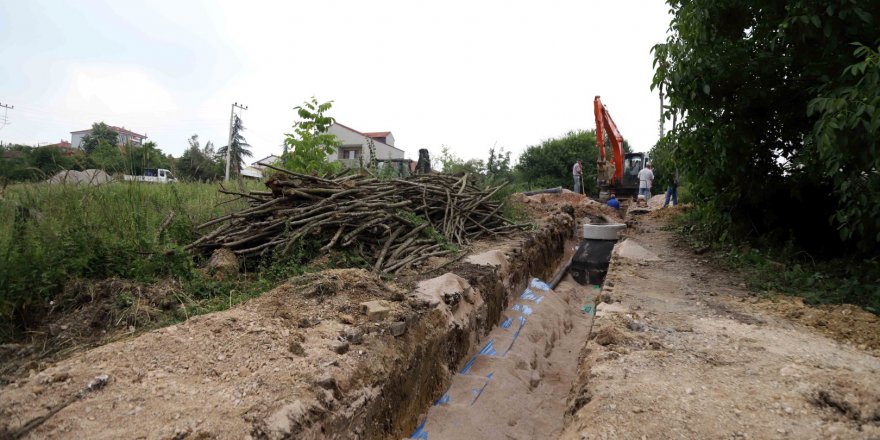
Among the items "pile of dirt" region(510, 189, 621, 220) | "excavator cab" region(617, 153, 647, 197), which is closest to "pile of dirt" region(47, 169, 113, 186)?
"pile of dirt" region(510, 189, 621, 220)

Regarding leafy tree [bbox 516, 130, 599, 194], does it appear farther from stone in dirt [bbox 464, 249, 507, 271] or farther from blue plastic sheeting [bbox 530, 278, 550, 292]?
stone in dirt [bbox 464, 249, 507, 271]

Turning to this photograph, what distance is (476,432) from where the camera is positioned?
322 cm

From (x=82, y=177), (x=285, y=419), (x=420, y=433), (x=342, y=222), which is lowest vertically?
(x=420, y=433)

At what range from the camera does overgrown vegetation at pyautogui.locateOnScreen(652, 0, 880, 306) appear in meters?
3.93

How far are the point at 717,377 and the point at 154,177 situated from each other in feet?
21.8

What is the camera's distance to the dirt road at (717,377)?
2029 millimetres

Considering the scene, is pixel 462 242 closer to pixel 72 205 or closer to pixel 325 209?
pixel 325 209

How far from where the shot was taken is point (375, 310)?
3.37 m


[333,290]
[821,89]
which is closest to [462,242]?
[333,290]

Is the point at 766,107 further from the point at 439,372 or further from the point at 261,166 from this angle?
the point at 261,166

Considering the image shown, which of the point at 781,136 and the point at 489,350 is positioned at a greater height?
the point at 781,136

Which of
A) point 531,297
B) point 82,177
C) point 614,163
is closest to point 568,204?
point 614,163

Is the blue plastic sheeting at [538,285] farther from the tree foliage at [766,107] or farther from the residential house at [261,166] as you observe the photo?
the residential house at [261,166]

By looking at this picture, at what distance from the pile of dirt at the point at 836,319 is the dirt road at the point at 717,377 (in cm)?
4
